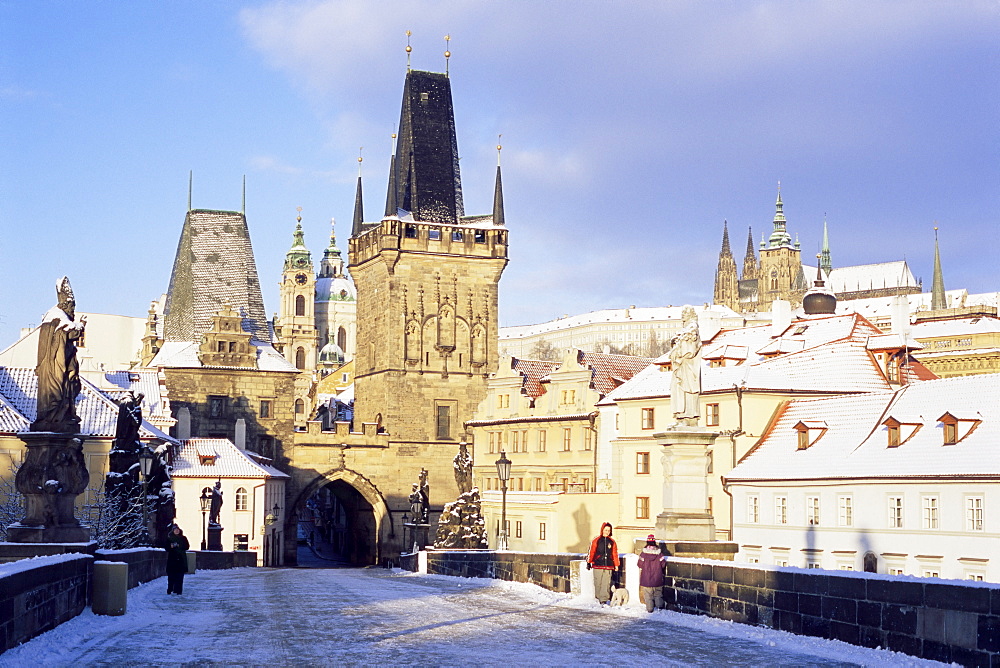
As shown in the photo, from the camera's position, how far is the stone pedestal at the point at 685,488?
2358 centimetres

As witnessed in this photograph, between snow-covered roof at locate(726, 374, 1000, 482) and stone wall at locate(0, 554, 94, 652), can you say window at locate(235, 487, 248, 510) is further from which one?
stone wall at locate(0, 554, 94, 652)

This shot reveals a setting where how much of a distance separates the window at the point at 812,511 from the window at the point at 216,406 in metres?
40.1

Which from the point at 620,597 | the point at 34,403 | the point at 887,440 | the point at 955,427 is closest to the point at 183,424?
the point at 34,403

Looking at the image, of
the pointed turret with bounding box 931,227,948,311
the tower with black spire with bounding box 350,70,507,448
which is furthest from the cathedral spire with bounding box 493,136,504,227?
the pointed turret with bounding box 931,227,948,311

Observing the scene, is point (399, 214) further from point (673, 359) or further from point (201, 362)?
point (673, 359)

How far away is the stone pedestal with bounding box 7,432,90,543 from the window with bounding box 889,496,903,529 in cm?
3330

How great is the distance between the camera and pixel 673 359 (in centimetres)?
2483

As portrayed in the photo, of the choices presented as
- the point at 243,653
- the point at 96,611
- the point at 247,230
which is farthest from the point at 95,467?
the point at 243,653

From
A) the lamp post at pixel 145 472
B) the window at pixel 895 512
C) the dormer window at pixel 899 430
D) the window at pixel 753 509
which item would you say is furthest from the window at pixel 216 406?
the lamp post at pixel 145 472

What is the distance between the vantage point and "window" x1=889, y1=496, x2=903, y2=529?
47719 mm

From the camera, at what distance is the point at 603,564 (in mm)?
21828

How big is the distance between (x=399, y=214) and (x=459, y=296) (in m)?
6.35

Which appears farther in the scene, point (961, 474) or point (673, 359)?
point (961, 474)

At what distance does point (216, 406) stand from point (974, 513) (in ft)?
157
